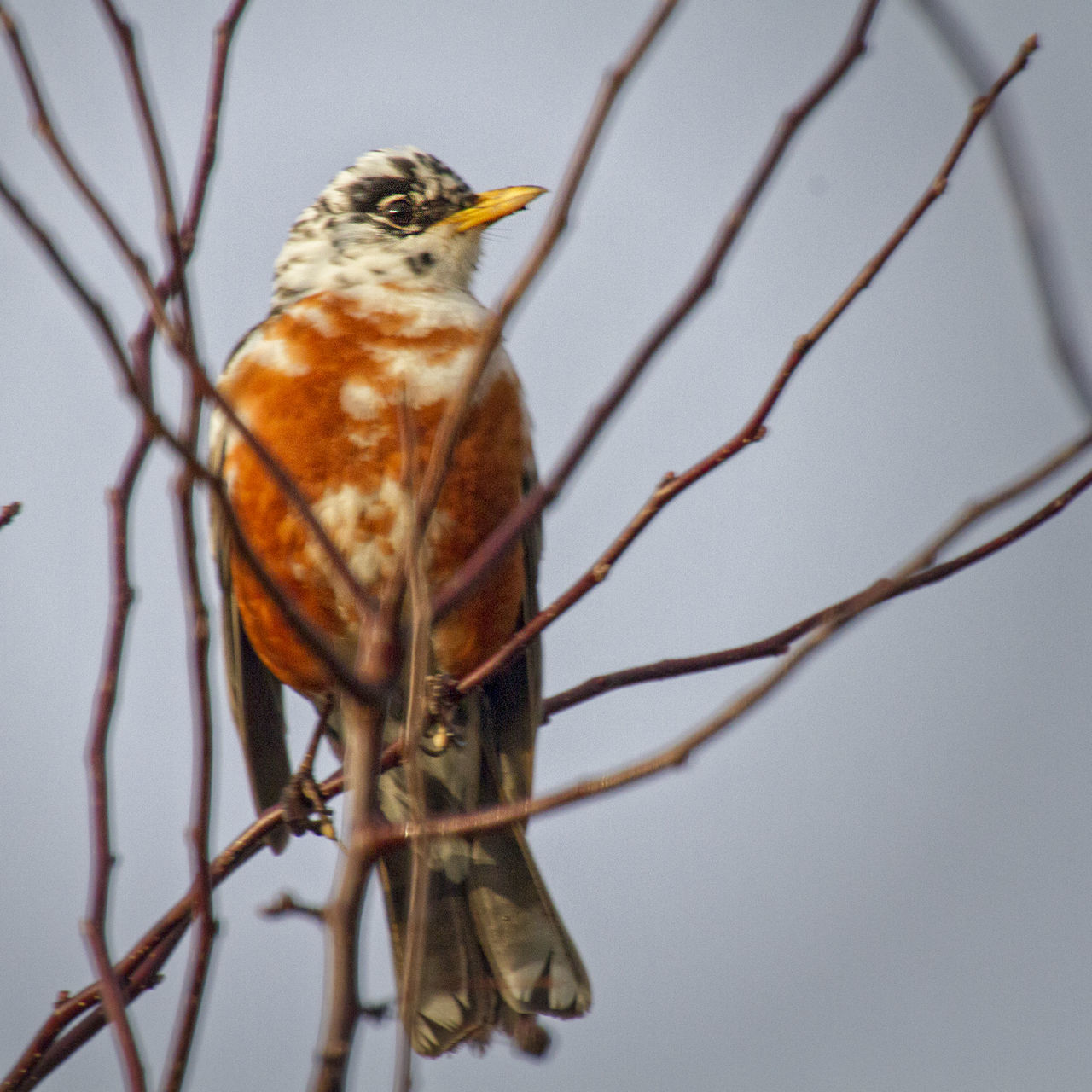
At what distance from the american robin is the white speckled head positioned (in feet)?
0.32

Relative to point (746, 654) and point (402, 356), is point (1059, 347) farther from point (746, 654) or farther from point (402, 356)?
point (402, 356)

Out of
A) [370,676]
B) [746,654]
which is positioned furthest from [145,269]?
[746,654]

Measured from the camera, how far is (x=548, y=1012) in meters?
3.99

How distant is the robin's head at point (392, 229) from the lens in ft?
17.2

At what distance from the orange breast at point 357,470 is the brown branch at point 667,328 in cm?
237

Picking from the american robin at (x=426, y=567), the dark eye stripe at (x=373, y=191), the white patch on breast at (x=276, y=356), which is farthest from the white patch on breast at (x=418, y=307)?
the dark eye stripe at (x=373, y=191)

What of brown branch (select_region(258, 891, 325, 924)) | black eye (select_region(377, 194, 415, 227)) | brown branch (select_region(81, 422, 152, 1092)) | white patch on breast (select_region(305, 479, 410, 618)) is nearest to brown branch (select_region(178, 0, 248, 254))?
brown branch (select_region(81, 422, 152, 1092))

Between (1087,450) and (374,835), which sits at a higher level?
(1087,450)

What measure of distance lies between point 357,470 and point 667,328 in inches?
111

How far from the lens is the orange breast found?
440 centimetres

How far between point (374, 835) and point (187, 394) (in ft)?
2.59

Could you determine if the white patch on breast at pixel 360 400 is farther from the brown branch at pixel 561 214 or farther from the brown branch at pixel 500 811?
the brown branch at pixel 561 214

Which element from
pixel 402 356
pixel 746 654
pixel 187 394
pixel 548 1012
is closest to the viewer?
pixel 187 394

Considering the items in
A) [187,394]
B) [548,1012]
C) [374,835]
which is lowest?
[548,1012]
